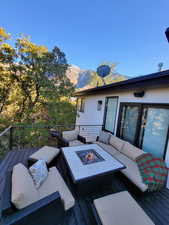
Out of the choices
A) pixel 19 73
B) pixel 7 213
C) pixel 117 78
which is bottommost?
pixel 7 213

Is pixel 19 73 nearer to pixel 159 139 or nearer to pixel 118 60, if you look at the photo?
pixel 159 139

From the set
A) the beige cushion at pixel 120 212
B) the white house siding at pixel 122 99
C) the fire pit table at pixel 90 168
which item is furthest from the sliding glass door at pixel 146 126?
the beige cushion at pixel 120 212

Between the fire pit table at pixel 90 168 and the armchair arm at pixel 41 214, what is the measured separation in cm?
42

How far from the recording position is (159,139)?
2555 millimetres

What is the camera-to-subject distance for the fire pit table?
1.71m

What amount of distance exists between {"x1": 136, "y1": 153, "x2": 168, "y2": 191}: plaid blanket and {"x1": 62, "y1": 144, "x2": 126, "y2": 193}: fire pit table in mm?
465

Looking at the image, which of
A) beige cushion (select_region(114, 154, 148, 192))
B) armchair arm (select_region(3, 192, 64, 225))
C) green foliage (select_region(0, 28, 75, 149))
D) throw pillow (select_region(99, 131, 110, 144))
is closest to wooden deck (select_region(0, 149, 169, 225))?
beige cushion (select_region(114, 154, 148, 192))

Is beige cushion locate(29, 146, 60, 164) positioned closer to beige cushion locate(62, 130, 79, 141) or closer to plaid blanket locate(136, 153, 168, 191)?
beige cushion locate(62, 130, 79, 141)

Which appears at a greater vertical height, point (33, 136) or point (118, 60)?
point (118, 60)

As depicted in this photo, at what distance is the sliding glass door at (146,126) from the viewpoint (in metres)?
2.49

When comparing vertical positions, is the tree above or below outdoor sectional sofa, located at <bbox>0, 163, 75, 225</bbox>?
above

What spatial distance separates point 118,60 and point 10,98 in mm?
11762

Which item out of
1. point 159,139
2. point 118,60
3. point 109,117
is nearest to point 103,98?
point 109,117

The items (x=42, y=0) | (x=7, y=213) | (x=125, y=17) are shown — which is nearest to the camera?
(x=7, y=213)
